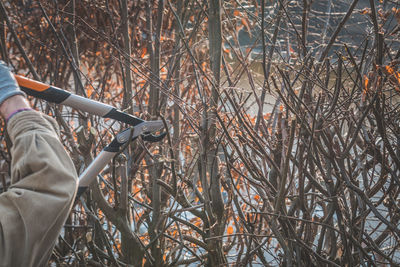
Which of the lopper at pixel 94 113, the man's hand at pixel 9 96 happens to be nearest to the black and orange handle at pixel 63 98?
the lopper at pixel 94 113

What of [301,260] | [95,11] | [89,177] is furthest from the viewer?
[95,11]

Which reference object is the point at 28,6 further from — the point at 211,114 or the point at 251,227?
the point at 251,227

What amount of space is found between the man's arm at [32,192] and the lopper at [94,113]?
1.10ft

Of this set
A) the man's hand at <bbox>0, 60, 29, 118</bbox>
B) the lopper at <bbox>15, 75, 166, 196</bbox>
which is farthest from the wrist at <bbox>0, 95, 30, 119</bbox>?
the lopper at <bbox>15, 75, 166, 196</bbox>

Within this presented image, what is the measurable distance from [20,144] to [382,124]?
45.8 inches

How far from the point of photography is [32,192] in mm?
1097

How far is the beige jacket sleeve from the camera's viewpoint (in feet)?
3.56

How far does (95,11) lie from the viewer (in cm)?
337

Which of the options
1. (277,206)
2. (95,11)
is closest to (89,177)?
(277,206)

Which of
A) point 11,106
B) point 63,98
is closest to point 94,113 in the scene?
point 63,98

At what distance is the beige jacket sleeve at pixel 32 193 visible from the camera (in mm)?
1086

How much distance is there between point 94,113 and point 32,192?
24.0 inches

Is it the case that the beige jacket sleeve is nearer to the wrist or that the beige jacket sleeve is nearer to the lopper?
the wrist

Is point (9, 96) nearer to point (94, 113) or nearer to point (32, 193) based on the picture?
point (32, 193)
